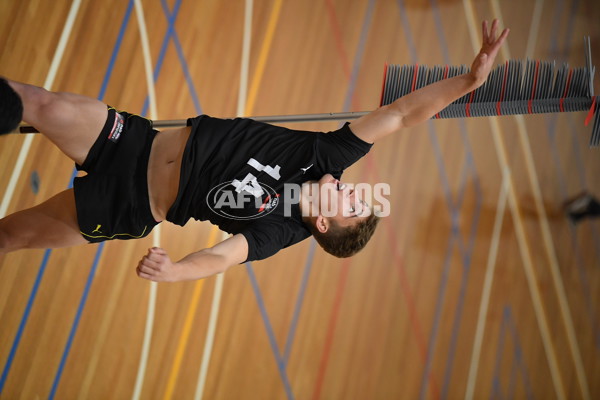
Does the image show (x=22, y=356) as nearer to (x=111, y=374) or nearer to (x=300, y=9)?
(x=111, y=374)

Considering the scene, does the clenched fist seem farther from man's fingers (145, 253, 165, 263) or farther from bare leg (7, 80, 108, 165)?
bare leg (7, 80, 108, 165)

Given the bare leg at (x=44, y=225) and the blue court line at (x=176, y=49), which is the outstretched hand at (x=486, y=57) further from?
the blue court line at (x=176, y=49)

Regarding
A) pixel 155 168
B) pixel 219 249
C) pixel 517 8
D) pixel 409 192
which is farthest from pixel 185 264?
pixel 517 8

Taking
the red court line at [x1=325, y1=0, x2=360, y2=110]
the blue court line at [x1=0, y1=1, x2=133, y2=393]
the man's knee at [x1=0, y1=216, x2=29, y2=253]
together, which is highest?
the red court line at [x1=325, y1=0, x2=360, y2=110]

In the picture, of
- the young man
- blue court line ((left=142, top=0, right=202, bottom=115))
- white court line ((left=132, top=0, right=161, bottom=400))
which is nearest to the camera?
the young man

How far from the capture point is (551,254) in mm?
5594

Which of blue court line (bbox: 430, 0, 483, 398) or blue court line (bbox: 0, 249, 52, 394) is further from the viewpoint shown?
blue court line (bbox: 430, 0, 483, 398)

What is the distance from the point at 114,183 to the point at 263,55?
1.95 m

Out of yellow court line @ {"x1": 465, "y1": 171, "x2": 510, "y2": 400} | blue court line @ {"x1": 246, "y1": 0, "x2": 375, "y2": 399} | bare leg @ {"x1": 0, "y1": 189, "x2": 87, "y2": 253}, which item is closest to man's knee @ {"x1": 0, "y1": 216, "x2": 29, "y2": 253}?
bare leg @ {"x1": 0, "y1": 189, "x2": 87, "y2": 253}

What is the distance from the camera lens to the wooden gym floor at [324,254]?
2887 millimetres

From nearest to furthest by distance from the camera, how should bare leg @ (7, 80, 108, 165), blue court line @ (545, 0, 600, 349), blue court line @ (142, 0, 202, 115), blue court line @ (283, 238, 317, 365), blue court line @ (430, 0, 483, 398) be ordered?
bare leg @ (7, 80, 108, 165) < blue court line @ (142, 0, 202, 115) < blue court line @ (283, 238, 317, 365) < blue court line @ (430, 0, 483, 398) < blue court line @ (545, 0, 600, 349)

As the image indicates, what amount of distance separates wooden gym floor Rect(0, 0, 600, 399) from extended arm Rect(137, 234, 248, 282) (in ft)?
4.04

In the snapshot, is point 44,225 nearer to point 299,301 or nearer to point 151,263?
point 151,263

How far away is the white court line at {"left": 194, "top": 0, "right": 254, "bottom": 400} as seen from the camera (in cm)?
344
